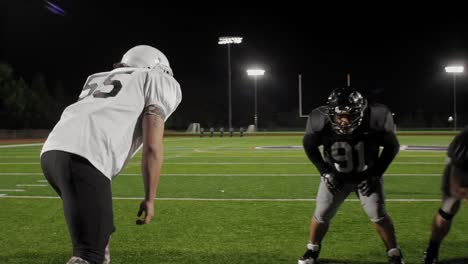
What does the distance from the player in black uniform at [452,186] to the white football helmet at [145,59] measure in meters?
1.94

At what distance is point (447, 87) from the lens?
228 ft

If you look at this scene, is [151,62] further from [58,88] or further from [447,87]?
[447,87]

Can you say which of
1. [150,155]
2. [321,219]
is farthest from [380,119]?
[150,155]

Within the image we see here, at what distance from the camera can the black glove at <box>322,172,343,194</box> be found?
4137 millimetres

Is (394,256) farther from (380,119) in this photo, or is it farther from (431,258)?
(380,119)

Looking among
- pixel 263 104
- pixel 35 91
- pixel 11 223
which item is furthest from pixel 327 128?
pixel 263 104

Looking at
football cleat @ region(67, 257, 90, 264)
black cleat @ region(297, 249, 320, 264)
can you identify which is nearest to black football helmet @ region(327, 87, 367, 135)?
black cleat @ region(297, 249, 320, 264)

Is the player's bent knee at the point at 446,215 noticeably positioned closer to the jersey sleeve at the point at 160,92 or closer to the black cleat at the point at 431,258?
the black cleat at the point at 431,258

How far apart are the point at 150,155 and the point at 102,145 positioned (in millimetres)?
236

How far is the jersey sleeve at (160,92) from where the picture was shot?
247 cm

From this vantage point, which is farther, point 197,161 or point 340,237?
point 197,161

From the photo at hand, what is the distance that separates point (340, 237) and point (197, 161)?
1027 centimetres

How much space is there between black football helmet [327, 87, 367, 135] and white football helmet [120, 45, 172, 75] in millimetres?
1707

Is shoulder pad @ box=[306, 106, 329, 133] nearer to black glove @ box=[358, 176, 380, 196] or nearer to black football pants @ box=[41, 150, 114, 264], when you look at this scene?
black glove @ box=[358, 176, 380, 196]
